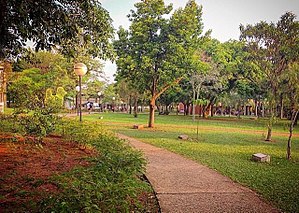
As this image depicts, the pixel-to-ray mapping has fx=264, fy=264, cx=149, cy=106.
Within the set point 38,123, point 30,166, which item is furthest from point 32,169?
point 38,123

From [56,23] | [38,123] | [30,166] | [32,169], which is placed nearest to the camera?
[32,169]

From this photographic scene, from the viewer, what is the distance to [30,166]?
473 centimetres

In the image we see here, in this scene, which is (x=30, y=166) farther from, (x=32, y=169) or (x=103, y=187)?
(x=103, y=187)

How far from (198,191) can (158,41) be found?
1334 centimetres

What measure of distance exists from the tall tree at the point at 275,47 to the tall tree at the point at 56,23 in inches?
382

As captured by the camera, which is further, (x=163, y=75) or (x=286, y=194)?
(x=163, y=75)

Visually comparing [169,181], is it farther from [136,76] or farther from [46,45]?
[136,76]

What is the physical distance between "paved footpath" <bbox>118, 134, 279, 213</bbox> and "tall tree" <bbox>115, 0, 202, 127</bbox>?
1045 centimetres

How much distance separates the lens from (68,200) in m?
2.76

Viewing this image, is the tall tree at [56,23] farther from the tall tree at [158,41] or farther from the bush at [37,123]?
the tall tree at [158,41]

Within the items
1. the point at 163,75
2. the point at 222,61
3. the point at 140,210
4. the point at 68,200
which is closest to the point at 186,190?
the point at 140,210

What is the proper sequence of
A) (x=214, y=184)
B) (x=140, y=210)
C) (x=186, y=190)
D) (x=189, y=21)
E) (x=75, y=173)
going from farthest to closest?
(x=189, y=21)
(x=214, y=184)
(x=186, y=190)
(x=75, y=173)
(x=140, y=210)

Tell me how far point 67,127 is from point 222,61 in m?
24.7

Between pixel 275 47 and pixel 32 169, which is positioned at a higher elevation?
pixel 275 47
